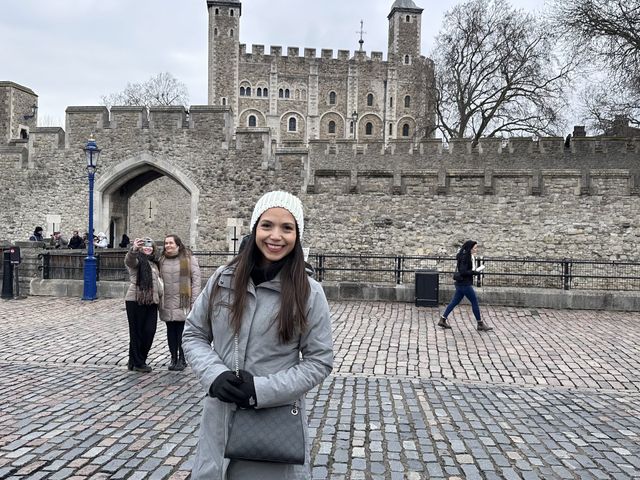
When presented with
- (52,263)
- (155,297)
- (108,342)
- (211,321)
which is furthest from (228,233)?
(211,321)

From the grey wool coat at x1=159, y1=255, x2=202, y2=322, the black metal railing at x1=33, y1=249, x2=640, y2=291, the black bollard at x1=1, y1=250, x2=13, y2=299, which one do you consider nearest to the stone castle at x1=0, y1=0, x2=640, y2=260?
the black metal railing at x1=33, y1=249, x2=640, y2=291

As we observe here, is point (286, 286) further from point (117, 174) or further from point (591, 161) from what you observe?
point (591, 161)

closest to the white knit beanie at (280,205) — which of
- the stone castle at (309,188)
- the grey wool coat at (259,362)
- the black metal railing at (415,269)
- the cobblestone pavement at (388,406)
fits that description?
the grey wool coat at (259,362)

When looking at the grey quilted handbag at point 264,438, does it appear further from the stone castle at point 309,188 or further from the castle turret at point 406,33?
the castle turret at point 406,33

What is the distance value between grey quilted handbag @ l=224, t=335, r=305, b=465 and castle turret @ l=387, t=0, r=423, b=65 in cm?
6402

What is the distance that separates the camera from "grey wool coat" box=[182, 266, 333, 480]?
2.14 meters

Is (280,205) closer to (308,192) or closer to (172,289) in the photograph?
(172,289)

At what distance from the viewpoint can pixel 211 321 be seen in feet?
7.83

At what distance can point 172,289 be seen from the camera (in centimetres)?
623

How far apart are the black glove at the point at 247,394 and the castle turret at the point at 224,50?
57345mm

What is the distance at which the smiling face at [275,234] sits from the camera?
91.1 inches

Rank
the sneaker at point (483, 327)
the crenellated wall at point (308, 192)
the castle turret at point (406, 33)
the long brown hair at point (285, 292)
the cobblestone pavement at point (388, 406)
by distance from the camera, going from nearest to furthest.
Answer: the long brown hair at point (285, 292) → the cobblestone pavement at point (388, 406) → the sneaker at point (483, 327) → the crenellated wall at point (308, 192) → the castle turret at point (406, 33)

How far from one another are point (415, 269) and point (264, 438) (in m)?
14.3

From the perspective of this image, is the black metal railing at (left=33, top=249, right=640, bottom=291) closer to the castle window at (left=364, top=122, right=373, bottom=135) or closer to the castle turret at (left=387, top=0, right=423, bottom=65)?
the castle window at (left=364, top=122, right=373, bottom=135)
